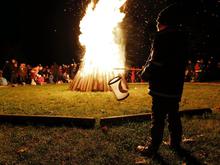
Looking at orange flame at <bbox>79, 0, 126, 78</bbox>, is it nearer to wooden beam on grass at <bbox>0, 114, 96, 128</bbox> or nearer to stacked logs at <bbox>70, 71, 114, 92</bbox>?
stacked logs at <bbox>70, 71, 114, 92</bbox>

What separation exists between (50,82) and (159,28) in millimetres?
23115

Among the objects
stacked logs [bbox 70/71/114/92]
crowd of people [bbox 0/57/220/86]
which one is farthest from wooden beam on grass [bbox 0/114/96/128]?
crowd of people [bbox 0/57/220/86]

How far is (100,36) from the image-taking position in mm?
17094

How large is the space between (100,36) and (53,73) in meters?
12.3

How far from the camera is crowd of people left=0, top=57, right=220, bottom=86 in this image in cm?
2506

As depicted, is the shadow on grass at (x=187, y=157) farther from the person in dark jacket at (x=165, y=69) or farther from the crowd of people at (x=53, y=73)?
the crowd of people at (x=53, y=73)

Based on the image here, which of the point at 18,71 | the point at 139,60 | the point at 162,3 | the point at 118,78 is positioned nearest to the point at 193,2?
the point at 162,3

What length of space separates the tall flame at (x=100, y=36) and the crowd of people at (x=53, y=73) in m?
6.86

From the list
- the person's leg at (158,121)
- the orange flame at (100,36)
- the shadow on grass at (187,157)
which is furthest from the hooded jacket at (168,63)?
the orange flame at (100,36)

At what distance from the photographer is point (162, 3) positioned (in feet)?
107

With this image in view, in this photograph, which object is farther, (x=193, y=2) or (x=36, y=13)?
(x=36, y=13)

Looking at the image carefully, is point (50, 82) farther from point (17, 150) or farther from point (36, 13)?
point (17, 150)

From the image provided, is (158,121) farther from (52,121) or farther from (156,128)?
(52,121)

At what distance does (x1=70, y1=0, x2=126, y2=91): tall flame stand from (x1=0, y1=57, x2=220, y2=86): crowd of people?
6.86 meters
